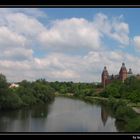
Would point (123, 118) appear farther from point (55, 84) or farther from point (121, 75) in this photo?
point (55, 84)

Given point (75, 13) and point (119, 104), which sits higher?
point (75, 13)

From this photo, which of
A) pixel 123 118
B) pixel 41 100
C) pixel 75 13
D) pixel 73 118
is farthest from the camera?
pixel 41 100

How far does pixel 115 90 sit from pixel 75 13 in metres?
0.51

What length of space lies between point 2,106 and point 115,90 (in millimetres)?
607

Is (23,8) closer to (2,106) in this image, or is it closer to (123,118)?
(2,106)

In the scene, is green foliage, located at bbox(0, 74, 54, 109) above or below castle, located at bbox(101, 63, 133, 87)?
below

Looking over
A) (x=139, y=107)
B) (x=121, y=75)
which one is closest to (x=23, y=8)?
(x=121, y=75)

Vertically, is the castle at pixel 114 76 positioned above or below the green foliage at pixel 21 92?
above

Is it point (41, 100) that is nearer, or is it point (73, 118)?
point (73, 118)

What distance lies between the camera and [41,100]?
6.30 feet
